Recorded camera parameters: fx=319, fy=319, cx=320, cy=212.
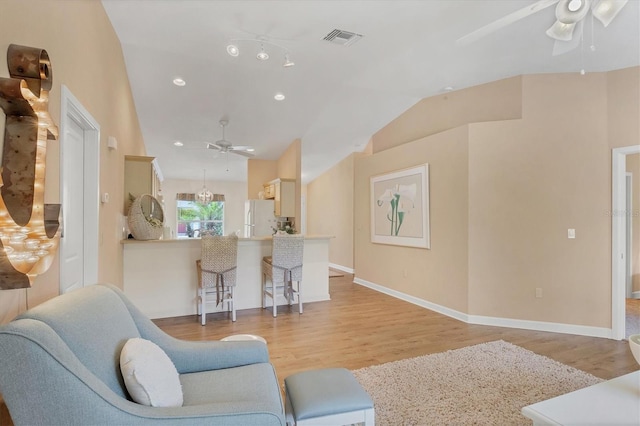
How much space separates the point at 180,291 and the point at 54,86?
3215 millimetres

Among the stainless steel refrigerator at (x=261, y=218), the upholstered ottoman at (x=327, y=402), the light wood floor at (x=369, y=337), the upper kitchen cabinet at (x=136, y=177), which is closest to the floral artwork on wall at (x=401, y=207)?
the light wood floor at (x=369, y=337)

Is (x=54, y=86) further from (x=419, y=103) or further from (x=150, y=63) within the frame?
(x=419, y=103)

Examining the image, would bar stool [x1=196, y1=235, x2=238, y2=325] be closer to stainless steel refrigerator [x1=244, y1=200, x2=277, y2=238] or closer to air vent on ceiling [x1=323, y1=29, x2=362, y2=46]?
air vent on ceiling [x1=323, y1=29, x2=362, y2=46]

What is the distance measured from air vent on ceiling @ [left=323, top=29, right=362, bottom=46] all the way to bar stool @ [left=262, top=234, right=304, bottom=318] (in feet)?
8.30

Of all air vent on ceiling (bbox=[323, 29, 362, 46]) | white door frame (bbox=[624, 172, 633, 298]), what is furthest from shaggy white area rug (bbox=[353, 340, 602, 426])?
white door frame (bbox=[624, 172, 633, 298])

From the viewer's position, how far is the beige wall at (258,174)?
7855 millimetres

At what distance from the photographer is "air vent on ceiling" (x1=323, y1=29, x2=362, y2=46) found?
11.4 ft

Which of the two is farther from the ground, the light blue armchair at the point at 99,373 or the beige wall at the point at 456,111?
the beige wall at the point at 456,111

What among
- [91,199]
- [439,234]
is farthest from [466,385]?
[91,199]

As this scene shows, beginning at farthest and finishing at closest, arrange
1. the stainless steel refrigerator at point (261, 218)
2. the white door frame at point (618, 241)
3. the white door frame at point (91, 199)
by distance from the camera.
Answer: the stainless steel refrigerator at point (261, 218) → the white door frame at point (618, 241) → the white door frame at point (91, 199)

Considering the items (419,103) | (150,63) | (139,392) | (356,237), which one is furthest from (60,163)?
(356,237)

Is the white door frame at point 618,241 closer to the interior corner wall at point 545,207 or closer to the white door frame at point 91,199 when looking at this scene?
the interior corner wall at point 545,207

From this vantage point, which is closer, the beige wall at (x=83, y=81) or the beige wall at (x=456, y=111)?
the beige wall at (x=83, y=81)

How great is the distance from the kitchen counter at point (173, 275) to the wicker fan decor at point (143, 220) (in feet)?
0.32
